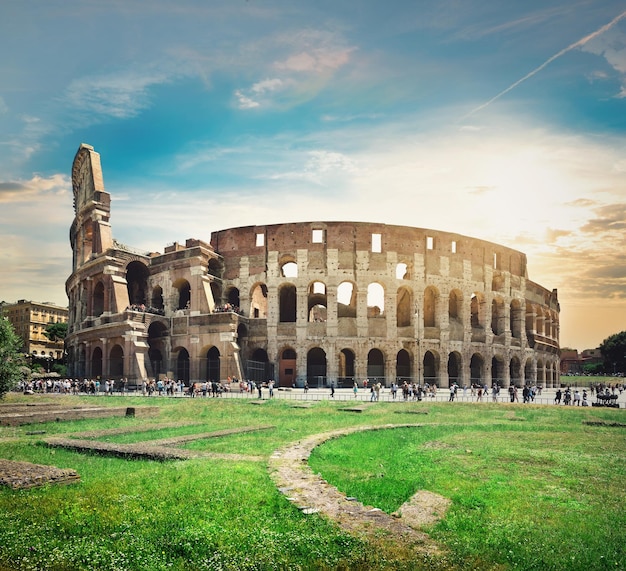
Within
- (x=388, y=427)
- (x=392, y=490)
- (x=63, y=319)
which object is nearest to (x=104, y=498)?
(x=392, y=490)

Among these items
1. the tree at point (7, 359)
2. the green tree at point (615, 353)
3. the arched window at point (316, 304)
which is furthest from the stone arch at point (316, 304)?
the green tree at point (615, 353)

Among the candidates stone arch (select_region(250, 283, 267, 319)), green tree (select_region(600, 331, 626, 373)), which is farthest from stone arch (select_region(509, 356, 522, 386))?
green tree (select_region(600, 331, 626, 373))

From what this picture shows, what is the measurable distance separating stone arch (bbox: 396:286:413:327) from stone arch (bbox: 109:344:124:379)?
74.1ft

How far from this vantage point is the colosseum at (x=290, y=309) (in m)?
39.4

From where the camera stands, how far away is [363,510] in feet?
20.9

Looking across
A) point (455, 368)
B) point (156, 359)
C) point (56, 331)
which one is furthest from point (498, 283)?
point (56, 331)

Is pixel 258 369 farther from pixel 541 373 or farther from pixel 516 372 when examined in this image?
pixel 541 373

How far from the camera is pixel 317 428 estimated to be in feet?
49.6

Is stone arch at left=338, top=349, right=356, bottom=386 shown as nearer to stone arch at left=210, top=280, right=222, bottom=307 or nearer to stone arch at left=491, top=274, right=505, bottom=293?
stone arch at left=210, top=280, right=222, bottom=307

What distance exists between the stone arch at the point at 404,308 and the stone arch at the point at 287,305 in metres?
8.83

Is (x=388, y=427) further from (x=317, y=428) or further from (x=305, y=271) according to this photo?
(x=305, y=271)

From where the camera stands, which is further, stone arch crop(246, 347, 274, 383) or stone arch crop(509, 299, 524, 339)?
stone arch crop(509, 299, 524, 339)

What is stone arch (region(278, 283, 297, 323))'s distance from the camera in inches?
1745

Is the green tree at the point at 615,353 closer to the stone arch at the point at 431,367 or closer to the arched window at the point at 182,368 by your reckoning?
the stone arch at the point at 431,367
